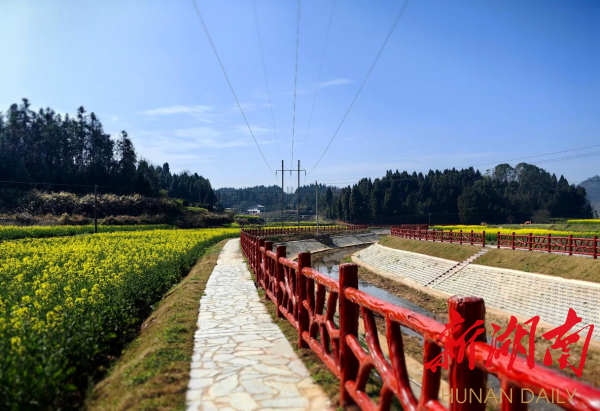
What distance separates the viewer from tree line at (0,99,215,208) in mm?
67500

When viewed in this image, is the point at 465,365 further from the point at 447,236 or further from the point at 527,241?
the point at 447,236

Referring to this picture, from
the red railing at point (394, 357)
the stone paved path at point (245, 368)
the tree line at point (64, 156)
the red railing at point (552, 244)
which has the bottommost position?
the stone paved path at point (245, 368)

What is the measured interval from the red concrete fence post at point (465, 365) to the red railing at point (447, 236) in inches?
969

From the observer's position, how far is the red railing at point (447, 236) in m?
26.6

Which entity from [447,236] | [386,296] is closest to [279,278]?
[386,296]

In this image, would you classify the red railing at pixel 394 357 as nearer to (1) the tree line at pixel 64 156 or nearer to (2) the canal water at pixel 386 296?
(2) the canal water at pixel 386 296

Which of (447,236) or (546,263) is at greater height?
(447,236)

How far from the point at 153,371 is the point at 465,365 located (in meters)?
3.55

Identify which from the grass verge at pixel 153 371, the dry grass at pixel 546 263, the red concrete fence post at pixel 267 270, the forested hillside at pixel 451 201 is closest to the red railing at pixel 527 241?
the dry grass at pixel 546 263

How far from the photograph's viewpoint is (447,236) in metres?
30.2

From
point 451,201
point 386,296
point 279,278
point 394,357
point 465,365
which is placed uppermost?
point 451,201

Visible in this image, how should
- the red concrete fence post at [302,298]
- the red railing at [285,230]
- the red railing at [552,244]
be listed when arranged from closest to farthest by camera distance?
the red concrete fence post at [302,298] → the red railing at [552,244] → the red railing at [285,230]

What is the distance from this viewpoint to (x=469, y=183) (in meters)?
101

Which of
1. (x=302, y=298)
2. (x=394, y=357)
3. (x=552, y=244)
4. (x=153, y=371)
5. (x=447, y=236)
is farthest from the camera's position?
(x=447, y=236)
